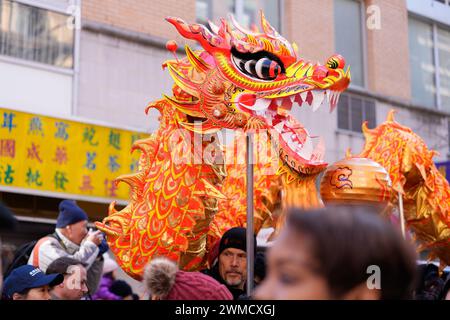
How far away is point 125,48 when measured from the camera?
29.0 feet

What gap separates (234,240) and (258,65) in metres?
1.05

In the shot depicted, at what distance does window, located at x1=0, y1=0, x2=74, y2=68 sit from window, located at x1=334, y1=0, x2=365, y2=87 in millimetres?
4165

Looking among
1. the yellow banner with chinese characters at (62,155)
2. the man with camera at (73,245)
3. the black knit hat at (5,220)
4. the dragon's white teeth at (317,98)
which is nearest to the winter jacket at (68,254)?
the man with camera at (73,245)

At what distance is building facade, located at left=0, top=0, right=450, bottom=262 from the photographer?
27.2 ft

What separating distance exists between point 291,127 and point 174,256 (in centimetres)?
91

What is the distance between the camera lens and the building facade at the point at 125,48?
8.28m

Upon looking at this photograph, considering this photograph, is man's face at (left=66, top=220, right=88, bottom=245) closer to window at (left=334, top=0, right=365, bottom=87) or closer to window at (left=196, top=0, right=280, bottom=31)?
window at (left=196, top=0, right=280, bottom=31)

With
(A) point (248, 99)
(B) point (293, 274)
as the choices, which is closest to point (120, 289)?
(A) point (248, 99)

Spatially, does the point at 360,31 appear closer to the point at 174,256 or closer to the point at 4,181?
the point at 4,181

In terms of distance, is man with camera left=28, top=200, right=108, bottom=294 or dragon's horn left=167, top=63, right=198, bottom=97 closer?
dragon's horn left=167, top=63, right=198, bottom=97

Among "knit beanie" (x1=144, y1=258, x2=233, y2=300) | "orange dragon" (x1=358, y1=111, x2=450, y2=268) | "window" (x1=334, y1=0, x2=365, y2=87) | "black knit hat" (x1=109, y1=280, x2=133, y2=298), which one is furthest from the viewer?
"window" (x1=334, y1=0, x2=365, y2=87)

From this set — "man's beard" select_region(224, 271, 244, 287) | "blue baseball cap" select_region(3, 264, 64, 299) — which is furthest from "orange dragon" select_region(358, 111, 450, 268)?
"blue baseball cap" select_region(3, 264, 64, 299)

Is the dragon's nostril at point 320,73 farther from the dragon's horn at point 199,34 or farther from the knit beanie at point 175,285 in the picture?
the knit beanie at point 175,285

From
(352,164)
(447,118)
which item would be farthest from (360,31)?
(352,164)
